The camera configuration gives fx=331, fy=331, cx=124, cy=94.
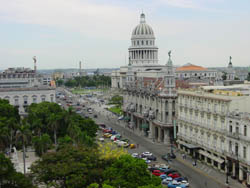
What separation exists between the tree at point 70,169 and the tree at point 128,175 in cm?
295

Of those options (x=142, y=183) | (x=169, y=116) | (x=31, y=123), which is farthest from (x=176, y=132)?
(x=142, y=183)

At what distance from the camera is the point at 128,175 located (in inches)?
1794

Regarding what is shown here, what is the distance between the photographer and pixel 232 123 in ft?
209

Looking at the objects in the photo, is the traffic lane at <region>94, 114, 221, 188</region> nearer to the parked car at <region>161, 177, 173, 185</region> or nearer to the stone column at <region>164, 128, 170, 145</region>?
the stone column at <region>164, 128, 170, 145</region>

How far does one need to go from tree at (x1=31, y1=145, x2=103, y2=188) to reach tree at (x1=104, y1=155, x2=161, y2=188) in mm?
2951

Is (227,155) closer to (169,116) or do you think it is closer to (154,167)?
(154,167)

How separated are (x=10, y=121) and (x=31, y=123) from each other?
29.9 feet

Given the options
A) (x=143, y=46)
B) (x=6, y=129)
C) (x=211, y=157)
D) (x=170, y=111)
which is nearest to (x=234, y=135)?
(x=211, y=157)

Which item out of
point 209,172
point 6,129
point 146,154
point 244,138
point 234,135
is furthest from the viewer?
point 146,154

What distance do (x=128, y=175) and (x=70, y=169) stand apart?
8881 mm

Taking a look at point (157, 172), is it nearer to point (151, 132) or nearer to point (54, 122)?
point (54, 122)

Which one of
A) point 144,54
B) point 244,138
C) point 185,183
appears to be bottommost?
point 185,183

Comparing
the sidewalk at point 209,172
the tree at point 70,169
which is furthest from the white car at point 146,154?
the tree at point 70,169

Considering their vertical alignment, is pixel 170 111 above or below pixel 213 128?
above
